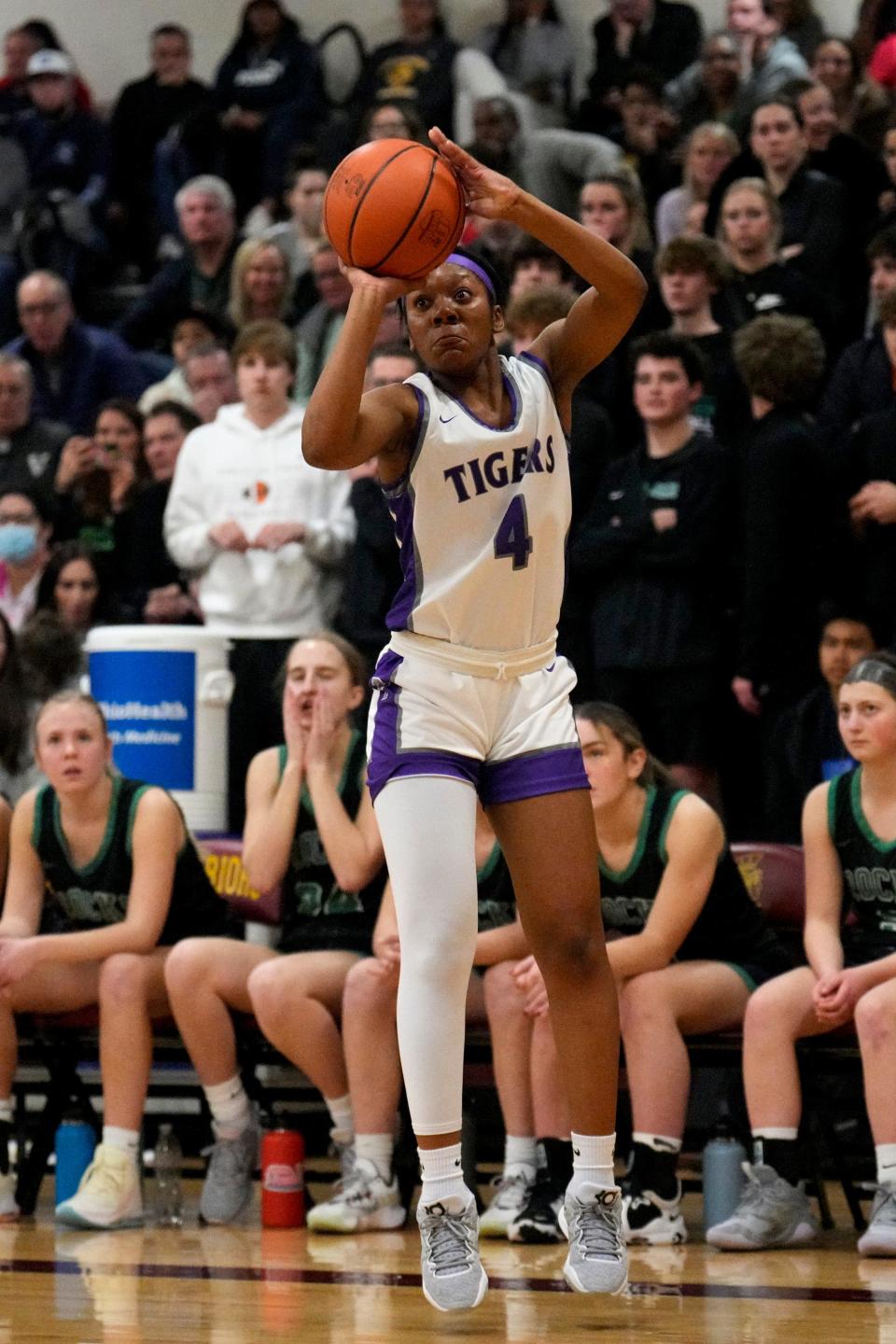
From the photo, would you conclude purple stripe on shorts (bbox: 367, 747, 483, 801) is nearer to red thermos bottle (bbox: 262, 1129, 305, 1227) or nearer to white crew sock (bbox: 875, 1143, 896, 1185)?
white crew sock (bbox: 875, 1143, 896, 1185)

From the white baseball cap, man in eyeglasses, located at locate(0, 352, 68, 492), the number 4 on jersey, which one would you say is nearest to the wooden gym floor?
the number 4 on jersey

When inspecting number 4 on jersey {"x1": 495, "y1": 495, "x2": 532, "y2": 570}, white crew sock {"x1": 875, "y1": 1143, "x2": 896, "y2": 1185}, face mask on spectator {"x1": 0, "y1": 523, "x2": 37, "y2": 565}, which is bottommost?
white crew sock {"x1": 875, "y1": 1143, "x2": 896, "y2": 1185}

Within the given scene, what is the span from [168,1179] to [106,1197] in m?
0.43

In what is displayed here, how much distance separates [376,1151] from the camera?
5504 mm

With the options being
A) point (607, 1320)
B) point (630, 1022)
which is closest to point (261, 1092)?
point (630, 1022)

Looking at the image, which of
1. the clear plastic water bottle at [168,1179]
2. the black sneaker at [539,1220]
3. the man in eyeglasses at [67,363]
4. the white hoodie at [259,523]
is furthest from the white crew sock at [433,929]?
the man in eyeglasses at [67,363]

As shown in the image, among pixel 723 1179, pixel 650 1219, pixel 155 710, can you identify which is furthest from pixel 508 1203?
pixel 155 710

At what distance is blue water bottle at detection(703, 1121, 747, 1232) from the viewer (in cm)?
533

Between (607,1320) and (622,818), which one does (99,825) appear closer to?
(622,818)

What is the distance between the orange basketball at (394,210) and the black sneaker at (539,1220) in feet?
8.20

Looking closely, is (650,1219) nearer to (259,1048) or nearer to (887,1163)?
(887,1163)

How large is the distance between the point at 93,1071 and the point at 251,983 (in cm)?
137

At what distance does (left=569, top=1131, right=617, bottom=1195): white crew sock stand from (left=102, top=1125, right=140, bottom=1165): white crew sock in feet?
6.72

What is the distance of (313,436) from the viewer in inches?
145
